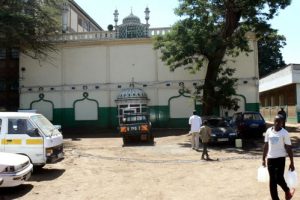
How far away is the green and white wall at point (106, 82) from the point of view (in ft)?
115

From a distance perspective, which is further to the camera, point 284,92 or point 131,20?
point 284,92

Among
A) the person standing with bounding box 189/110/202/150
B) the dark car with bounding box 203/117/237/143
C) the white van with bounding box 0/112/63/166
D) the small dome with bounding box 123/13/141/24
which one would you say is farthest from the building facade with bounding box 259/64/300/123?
the white van with bounding box 0/112/63/166

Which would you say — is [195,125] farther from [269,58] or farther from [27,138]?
[269,58]

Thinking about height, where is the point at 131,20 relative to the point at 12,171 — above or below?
above

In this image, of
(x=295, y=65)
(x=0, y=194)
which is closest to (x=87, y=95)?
(x=295, y=65)

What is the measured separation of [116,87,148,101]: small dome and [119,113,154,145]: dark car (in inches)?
382

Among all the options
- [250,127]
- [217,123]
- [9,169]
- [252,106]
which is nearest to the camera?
[9,169]

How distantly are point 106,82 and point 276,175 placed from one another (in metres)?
27.8

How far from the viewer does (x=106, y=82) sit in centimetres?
3572

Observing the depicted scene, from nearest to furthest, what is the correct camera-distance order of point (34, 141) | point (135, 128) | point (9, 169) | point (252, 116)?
point (9, 169)
point (34, 141)
point (135, 128)
point (252, 116)

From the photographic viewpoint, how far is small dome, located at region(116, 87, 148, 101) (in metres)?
33.9

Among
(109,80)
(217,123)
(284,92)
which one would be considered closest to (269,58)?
(284,92)

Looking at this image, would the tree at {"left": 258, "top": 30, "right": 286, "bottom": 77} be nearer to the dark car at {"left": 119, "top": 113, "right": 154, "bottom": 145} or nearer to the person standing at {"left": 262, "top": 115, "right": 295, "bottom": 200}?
the dark car at {"left": 119, "top": 113, "right": 154, "bottom": 145}

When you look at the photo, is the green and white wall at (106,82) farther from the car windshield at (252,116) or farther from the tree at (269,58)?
the tree at (269,58)
